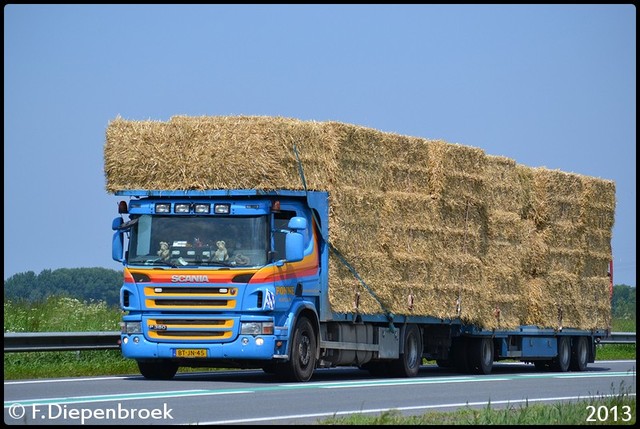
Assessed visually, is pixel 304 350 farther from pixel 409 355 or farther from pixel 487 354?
pixel 487 354

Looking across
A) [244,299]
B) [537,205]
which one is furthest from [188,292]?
[537,205]

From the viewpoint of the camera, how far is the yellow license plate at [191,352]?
2292cm

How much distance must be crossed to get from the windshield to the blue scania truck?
0.02 m

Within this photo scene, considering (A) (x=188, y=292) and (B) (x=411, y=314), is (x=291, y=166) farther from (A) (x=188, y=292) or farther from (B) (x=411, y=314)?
(B) (x=411, y=314)

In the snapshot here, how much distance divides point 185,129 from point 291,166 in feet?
6.08

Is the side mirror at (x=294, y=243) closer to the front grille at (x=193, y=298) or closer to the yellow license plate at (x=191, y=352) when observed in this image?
the front grille at (x=193, y=298)

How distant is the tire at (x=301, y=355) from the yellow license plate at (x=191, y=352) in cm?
131

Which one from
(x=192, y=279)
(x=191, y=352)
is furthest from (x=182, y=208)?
(x=191, y=352)

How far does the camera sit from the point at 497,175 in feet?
103

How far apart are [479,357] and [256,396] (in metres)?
11.5


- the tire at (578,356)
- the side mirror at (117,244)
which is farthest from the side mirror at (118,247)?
the tire at (578,356)

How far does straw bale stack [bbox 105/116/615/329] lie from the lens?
78.6 ft

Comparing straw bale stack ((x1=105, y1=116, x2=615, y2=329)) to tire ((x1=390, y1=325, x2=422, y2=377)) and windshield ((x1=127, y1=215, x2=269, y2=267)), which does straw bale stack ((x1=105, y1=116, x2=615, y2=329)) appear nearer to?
tire ((x1=390, y1=325, x2=422, y2=377))

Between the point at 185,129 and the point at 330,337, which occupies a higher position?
the point at 185,129
